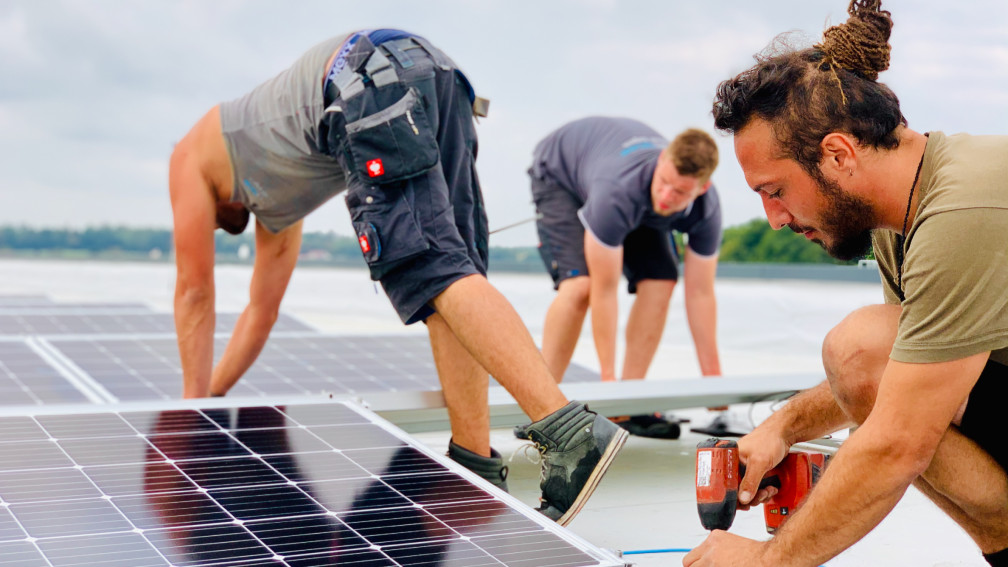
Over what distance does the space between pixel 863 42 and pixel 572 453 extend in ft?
3.38

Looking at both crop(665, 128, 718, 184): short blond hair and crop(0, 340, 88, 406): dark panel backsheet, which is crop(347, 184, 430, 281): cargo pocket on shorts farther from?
crop(665, 128, 718, 184): short blond hair

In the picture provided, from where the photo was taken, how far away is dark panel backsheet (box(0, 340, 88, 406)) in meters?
3.33

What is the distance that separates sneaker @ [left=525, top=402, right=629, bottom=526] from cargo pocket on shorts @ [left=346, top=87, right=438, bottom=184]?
71cm

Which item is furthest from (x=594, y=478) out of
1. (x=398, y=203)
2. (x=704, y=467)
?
(x=398, y=203)

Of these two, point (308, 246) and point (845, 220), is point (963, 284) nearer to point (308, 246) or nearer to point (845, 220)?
point (845, 220)

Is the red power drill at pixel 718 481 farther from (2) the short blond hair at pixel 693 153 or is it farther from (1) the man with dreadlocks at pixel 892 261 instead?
(2) the short blond hair at pixel 693 153

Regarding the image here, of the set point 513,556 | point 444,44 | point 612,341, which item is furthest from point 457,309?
point 444,44

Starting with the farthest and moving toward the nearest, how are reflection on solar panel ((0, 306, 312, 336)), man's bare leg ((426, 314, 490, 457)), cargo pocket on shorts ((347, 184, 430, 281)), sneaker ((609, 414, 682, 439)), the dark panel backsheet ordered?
1. reflection on solar panel ((0, 306, 312, 336))
2. sneaker ((609, 414, 682, 439))
3. the dark panel backsheet
4. man's bare leg ((426, 314, 490, 457))
5. cargo pocket on shorts ((347, 184, 430, 281))

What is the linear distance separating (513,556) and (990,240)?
0.93m

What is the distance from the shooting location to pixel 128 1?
16078 mm

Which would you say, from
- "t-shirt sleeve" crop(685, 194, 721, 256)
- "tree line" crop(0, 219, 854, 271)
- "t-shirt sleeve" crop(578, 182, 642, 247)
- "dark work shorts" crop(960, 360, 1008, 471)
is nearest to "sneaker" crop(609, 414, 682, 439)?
"t-shirt sleeve" crop(578, 182, 642, 247)

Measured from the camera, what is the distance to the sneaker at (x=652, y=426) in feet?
12.8

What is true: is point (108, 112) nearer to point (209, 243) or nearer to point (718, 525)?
point (209, 243)

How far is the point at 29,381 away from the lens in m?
3.59
